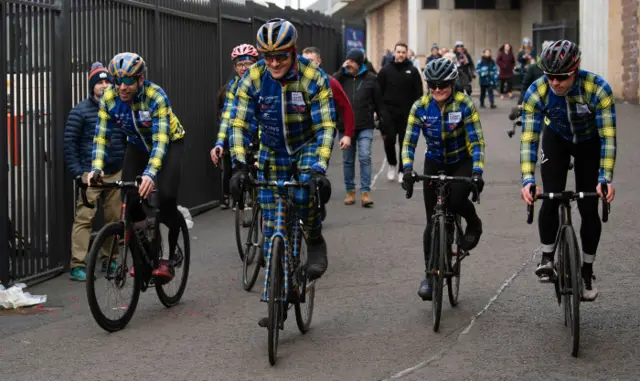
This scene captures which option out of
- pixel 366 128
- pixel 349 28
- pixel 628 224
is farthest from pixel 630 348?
pixel 349 28

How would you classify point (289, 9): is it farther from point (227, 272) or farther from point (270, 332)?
point (270, 332)

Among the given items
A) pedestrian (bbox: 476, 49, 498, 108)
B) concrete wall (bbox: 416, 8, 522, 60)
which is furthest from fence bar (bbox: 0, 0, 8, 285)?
concrete wall (bbox: 416, 8, 522, 60)

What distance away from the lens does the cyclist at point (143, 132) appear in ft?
27.7

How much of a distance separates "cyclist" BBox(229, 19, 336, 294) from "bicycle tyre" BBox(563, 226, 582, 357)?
1.59 m

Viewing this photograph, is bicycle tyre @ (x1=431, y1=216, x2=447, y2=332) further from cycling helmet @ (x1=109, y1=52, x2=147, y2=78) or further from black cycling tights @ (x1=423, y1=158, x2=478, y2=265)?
cycling helmet @ (x1=109, y1=52, x2=147, y2=78)

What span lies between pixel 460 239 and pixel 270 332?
2.27m

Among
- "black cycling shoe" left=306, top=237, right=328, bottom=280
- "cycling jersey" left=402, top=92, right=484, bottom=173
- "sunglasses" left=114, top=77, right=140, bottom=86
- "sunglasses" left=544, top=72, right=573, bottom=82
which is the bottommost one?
"black cycling shoe" left=306, top=237, right=328, bottom=280

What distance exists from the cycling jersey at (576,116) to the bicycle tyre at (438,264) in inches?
27.0

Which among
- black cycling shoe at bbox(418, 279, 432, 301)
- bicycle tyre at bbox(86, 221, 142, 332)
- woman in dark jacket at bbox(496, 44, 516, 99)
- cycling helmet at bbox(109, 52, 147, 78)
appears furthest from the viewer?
woman in dark jacket at bbox(496, 44, 516, 99)

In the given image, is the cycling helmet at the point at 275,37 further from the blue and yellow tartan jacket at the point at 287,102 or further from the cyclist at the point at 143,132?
the cyclist at the point at 143,132

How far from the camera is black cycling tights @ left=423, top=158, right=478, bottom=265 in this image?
840cm

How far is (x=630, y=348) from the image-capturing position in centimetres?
721

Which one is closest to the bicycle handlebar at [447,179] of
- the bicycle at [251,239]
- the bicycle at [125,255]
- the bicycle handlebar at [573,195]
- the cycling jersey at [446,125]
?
the cycling jersey at [446,125]

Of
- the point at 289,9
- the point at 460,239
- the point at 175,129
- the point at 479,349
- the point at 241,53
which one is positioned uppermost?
the point at 289,9
